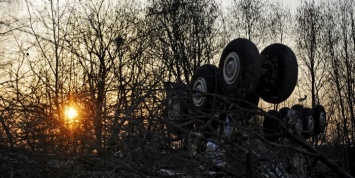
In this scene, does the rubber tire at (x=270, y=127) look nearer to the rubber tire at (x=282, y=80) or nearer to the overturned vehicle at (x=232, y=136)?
the overturned vehicle at (x=232, y=136)

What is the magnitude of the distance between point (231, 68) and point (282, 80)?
0.83 metres

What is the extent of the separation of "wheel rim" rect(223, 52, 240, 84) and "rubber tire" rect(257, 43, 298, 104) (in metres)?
0.48

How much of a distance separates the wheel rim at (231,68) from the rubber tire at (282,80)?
48 centimetres

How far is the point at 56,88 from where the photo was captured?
197 inches

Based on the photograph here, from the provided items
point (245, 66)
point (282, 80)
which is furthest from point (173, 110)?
point (282, 80)

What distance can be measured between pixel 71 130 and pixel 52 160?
0.35 m

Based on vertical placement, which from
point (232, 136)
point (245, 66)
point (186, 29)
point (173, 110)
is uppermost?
point (186, 29)

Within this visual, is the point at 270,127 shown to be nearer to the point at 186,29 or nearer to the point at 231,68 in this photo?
the point at 231,68

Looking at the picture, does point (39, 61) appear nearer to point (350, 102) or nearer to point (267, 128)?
point (267, 128)

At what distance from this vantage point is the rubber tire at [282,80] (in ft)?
25.9

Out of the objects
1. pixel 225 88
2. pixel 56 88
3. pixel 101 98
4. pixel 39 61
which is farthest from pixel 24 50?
pixel 101 98

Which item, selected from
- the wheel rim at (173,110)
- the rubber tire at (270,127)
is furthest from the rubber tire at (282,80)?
the wheel rim at (173,110)

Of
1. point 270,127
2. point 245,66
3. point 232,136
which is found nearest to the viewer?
point 232,136

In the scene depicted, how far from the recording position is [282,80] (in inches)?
311
